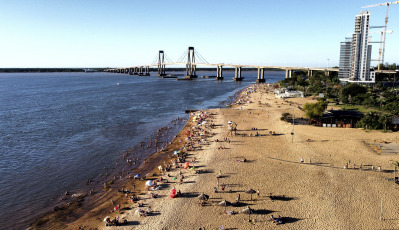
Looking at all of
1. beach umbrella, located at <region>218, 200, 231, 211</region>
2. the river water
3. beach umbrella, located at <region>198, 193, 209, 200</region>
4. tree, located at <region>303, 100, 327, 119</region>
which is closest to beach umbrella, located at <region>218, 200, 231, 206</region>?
beach umbrella, located at <region>218, 200, 231, 211</region>

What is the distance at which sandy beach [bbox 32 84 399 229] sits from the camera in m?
17.3

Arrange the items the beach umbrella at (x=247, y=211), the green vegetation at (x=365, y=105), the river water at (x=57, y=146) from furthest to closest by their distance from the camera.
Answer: the green vegetation at (x=365, y=105)
the river water at (x=57, y=146)
the beach umbrella at (x=247, y=211)

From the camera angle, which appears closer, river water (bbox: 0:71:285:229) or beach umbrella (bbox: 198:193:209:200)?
beach umbrella (bbox: 198:193:209:200)

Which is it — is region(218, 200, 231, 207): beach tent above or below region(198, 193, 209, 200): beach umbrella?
below

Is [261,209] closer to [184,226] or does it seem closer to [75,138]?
[184,226]

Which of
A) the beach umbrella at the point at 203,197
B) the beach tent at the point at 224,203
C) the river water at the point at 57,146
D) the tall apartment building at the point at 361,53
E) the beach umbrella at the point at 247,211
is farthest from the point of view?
the tall apartment building at the point at 361,53

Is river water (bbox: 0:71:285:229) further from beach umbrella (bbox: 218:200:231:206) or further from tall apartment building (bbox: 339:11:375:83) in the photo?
tall apartment building (bbox: 339:11:375:83)

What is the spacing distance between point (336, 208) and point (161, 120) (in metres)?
35.5

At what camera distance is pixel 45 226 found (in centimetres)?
1783

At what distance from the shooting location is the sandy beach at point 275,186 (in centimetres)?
1728

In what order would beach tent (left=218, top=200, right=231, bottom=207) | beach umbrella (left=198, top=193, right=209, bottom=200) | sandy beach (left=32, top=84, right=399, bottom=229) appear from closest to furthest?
sandy beach (left=32, top=84, right=399, bottom=229), beach tent (left=218, top=200, right=231, bottom=207), beach umbrella (left=198, top=193, right=209, bottom=200)

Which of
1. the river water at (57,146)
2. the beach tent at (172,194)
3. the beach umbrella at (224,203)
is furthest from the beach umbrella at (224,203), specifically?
the river water at (57,146)

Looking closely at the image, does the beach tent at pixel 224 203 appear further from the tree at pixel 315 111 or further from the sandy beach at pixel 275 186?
the tree at pixel 315 111

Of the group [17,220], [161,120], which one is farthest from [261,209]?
[161,120]
